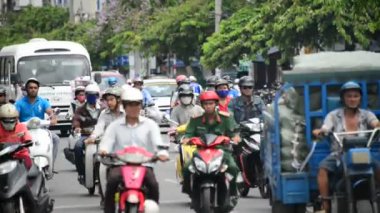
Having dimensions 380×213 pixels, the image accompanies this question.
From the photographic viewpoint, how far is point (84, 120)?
2048 cm

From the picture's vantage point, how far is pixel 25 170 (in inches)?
579

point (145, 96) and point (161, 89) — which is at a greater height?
point (145, 96)

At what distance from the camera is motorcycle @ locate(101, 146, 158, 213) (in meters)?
12.5

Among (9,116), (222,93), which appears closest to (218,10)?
(222,93)

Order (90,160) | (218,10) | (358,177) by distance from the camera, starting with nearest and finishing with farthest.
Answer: (358,177) < (90,160) < (218,10)

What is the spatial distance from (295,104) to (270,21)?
23.4 m

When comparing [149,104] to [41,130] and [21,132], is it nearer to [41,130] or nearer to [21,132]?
[41,130]

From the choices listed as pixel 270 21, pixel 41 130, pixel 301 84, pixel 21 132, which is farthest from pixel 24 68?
pixel 301 84

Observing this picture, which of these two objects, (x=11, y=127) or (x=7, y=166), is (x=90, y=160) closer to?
(x=11, y=127)

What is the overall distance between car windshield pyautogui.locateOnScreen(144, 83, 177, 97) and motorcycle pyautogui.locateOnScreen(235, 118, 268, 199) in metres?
23.4

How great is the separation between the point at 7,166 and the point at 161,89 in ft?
95.0

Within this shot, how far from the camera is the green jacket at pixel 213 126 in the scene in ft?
52.4

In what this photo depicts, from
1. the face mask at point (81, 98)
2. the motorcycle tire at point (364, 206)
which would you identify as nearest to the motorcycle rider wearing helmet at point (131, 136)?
the motorcycle tire at point (364, 206)

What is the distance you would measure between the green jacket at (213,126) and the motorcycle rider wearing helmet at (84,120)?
461 cm
